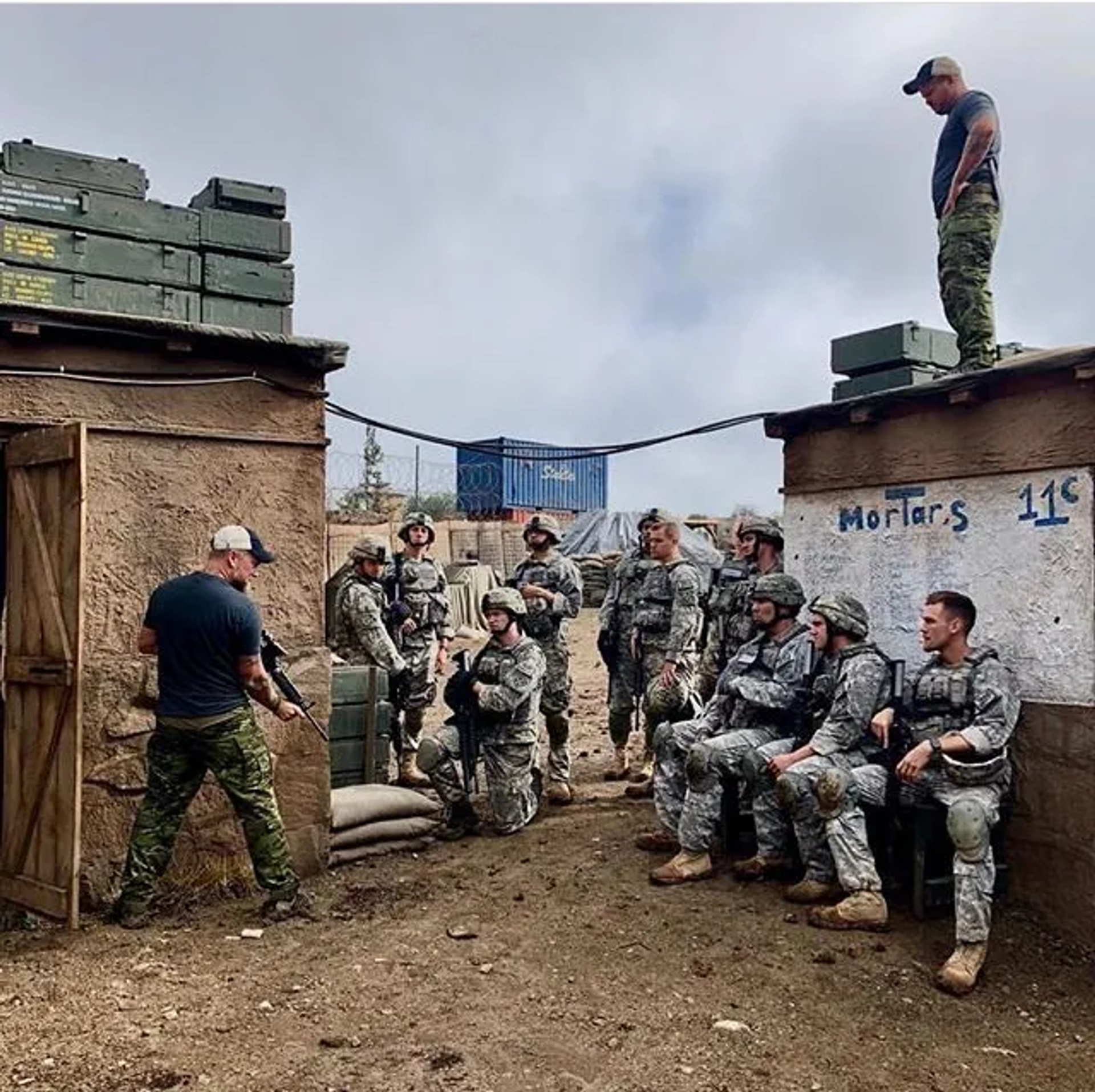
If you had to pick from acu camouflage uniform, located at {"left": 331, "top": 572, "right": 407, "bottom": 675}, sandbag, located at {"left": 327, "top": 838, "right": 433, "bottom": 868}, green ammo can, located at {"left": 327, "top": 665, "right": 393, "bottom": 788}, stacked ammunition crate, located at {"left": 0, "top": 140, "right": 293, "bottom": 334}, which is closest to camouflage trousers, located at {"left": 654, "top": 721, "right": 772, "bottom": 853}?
sandbag, located at {"left": 327, "top": 838, "right": 433, "bottom": 868}

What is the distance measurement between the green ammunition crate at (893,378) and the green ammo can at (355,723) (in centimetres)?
321

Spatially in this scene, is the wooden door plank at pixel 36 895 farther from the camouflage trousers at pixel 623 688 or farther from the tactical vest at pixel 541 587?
the camouflage trousers at pixel 623 688

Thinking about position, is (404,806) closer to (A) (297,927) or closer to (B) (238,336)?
(A) (297,927)

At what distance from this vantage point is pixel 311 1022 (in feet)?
13.5

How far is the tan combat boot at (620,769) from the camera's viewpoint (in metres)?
8.02

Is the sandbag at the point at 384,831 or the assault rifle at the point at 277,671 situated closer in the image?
the assault rifle at the point at 277,671

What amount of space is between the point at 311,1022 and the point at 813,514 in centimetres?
374

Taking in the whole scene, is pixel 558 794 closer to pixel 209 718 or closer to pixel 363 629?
pixel 363 629

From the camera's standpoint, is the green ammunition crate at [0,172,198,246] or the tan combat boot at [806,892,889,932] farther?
the green ammunition crate at [0,172,198,246]

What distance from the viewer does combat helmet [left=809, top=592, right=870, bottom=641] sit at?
17.6 feet

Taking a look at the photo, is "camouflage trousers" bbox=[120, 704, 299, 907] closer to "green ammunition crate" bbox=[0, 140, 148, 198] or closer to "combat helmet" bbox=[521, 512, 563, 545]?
"combat helmet" bbox=[521, 512, 563, 545]

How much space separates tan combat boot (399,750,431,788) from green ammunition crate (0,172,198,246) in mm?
4105

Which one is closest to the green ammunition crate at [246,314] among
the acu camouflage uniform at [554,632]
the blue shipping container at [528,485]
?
the acu camouflage uniform at [554,632]

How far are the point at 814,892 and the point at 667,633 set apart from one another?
2.46 meters
